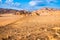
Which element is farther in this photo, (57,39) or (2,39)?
(2,39)

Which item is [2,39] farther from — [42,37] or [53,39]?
[53,39]

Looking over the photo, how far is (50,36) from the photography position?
1148 cm

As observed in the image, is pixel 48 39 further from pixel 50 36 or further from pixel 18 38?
pixel 18 38

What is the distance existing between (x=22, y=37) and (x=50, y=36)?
1939mm

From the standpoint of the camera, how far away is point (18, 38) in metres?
11.7

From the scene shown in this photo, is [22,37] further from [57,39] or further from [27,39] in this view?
[57,39]

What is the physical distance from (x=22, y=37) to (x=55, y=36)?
2272 millimetres

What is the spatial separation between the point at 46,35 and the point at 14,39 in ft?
7.30

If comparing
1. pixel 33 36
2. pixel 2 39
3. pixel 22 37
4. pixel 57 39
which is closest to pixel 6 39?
pixel 2 39

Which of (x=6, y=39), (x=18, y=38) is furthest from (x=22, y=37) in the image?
(x=6, y=39)

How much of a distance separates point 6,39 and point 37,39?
2.23 m

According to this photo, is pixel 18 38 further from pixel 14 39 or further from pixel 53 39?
pixel 53 39

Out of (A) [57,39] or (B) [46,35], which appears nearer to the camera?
(A) [57,39]

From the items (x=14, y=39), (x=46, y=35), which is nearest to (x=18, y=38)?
(x=14, y=39)
